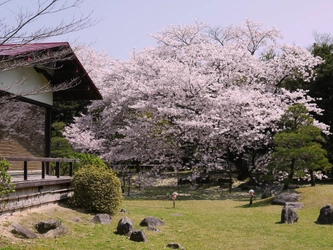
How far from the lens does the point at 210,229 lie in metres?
13.1

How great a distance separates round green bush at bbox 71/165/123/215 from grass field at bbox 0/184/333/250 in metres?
0.53

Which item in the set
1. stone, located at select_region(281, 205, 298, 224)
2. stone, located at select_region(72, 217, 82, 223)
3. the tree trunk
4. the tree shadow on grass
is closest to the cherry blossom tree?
the tree trunk

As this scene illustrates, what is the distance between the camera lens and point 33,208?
12.4 meters

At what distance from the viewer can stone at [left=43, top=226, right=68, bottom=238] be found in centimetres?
1020

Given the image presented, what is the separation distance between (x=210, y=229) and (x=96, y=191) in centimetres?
400

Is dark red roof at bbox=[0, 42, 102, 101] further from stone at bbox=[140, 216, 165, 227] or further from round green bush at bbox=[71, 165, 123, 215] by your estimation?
stone at bbox=[140, 216, 165, 227]

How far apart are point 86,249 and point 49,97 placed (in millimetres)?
8834

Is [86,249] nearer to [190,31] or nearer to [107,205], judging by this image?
[107,205]

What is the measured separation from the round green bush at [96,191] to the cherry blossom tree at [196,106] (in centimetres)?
1010

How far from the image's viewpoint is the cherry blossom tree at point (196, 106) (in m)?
24.4

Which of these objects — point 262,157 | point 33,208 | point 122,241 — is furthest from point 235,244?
point 262,157

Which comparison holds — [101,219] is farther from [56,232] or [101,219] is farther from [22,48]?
[22,48]

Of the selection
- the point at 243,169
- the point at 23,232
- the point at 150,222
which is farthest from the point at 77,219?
the point at 243,169

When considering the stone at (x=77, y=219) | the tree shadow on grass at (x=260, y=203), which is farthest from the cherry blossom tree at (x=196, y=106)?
the stone at (x=77, y=219)
